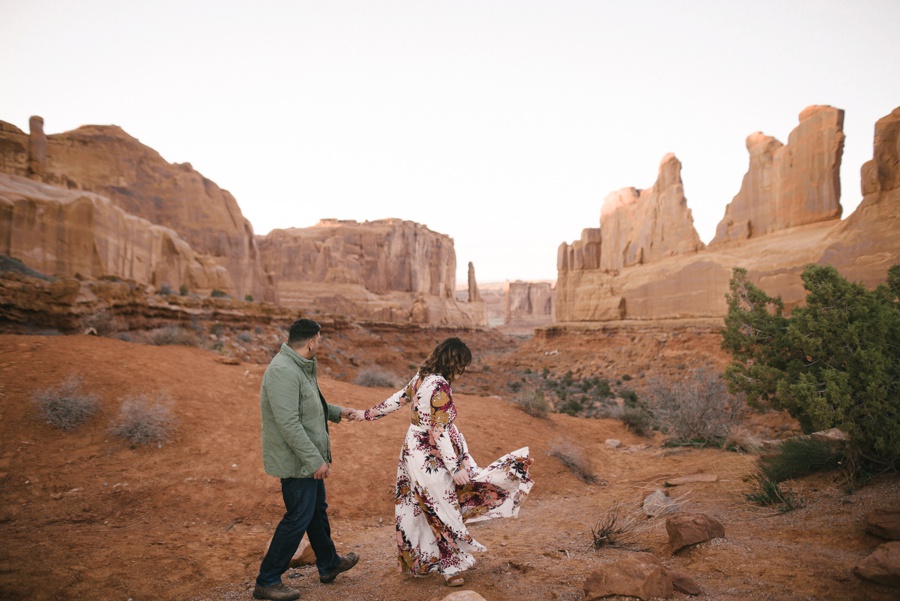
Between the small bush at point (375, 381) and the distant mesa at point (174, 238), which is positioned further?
the distant mesa at point (174, 238)

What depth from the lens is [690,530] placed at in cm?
366

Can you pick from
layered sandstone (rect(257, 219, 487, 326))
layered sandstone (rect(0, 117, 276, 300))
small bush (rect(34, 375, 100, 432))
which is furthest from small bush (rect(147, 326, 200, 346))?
layered sandstone (rect(257, 219, 487, 326))

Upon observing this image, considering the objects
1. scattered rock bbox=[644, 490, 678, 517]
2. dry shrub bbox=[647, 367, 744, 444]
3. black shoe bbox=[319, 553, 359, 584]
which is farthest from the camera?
dry shrub bbox=[647, 367, 744, 444]

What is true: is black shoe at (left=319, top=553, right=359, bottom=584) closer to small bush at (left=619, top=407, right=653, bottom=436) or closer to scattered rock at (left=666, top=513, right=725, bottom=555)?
scattered rock at (left=666, top=513, right=725, bottom=555)

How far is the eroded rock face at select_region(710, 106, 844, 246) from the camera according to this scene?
60.3 ft

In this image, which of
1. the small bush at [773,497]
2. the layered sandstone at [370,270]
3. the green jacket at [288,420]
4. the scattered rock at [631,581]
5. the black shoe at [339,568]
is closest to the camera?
the scattered rock at [631,581]

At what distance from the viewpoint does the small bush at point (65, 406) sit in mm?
5977

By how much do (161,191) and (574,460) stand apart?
123 ft

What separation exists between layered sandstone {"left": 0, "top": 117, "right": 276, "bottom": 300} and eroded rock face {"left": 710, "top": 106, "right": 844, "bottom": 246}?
29496mm

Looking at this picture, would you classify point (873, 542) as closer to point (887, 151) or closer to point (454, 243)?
point (887, 151)

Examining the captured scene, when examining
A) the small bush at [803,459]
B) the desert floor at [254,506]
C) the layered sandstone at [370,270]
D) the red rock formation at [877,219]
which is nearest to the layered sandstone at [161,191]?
the layered sandstone at [370,270]

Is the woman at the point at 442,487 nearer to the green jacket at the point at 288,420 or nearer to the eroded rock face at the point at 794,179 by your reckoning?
the green jacket at the point at 288,420

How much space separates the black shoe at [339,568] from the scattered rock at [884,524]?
3.85m

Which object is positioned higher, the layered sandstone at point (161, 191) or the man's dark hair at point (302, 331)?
the layered sandstone at point (161, 191)
